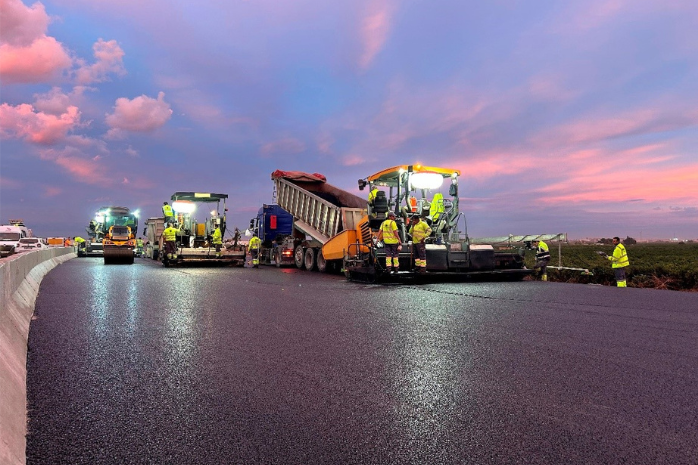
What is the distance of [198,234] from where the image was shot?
2086 centimetres

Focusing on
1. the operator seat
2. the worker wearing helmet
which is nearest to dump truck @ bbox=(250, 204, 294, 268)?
the operator seat

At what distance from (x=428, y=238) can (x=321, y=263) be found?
4934 millimetres

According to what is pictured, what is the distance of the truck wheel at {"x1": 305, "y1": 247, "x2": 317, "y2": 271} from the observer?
55.8 feet

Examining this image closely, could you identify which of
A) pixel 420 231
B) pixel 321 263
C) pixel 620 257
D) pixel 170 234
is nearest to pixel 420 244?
pixel 420 231

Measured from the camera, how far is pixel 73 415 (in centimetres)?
302

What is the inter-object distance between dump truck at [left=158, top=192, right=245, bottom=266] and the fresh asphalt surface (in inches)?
474

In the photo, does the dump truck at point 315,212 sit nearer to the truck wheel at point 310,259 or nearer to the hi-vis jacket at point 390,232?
the truck wheel at point 310,259

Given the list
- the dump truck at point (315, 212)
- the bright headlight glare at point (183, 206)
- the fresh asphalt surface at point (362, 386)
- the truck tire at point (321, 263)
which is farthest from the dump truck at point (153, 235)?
the fresh asphalt surface at point (362, 386)

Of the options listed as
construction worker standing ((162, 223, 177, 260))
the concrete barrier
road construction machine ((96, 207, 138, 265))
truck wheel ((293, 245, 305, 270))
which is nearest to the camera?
the concrete barrier

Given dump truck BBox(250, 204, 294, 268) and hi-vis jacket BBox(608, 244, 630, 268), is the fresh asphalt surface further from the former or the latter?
dump truck BBox(250, 204, 294, 268)

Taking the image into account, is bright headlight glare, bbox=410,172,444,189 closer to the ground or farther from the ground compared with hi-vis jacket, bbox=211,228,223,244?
farther from the ground

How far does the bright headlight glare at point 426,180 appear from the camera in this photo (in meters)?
12.5

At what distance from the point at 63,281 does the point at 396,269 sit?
26.4 feet

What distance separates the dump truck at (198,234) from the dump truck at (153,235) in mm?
6687
